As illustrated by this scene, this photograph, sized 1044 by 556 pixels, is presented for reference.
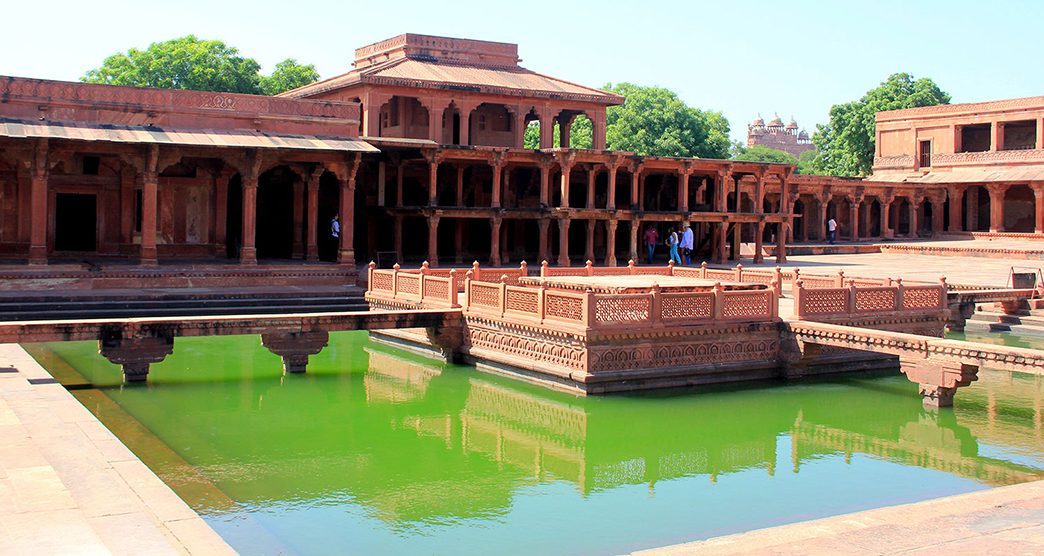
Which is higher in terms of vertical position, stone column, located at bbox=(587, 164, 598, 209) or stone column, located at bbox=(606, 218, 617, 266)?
stone column, located at bbox=(587, 164, 598, 209)

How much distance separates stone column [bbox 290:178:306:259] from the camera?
29469 millimetres

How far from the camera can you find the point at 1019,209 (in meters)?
47.6

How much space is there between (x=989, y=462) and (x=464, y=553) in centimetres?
683

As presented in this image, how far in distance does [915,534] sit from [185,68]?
4804 centimetres

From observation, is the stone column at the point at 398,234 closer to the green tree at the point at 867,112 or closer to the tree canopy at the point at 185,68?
the tree canopy at the point at 185,68

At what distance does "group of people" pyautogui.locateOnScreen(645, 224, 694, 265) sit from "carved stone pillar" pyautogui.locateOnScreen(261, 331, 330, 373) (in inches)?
674

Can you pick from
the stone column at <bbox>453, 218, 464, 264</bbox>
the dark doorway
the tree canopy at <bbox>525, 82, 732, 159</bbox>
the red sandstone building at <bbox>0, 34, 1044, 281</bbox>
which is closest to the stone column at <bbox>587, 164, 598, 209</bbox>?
the red sandstone building at <bbox>0, 34, 1044, 281</bbox>

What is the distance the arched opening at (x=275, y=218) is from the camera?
3056 cm

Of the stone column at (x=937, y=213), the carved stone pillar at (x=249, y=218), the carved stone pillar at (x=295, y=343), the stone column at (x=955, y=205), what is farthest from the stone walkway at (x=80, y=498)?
the stone column at (x=955, y=205)

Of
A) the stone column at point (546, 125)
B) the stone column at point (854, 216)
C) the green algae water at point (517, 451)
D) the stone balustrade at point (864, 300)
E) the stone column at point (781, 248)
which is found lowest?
the green algae water at point (517, 451)

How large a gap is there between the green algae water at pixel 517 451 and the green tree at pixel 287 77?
37594mm

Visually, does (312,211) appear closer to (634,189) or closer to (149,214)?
(149,214)

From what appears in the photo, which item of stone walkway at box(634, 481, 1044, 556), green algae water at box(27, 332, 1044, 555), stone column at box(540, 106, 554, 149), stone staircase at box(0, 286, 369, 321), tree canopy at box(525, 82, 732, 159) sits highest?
tree canopy at box(525, 82, 732, 159)

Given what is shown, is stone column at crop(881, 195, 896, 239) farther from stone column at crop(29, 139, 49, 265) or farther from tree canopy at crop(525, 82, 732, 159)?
stone column at crop(29, 139, 49, 265)
